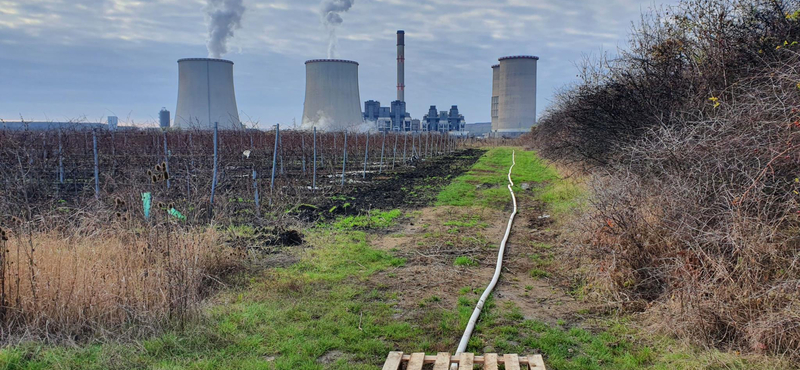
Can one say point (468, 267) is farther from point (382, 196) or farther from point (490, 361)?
point (382, 196)

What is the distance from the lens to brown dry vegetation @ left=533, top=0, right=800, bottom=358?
3186 millimetres

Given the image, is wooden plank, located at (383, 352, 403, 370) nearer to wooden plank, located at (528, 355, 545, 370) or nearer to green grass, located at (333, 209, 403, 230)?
wooden plank, located at (528, 355, 545, 370)

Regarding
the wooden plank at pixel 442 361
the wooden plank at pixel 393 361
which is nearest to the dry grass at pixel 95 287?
the wooden plank at pixel 393 361

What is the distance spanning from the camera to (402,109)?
62500 millimetres

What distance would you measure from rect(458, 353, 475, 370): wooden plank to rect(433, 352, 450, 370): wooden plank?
0.08 m

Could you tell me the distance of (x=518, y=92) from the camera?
49.3 meters

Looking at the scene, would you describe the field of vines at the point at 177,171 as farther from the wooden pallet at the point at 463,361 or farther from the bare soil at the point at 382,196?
the wooden pallet at the point at 463,361

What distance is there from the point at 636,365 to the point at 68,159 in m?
12.8

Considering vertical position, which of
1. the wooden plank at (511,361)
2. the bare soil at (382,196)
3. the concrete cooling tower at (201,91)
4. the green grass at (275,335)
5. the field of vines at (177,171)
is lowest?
the green grass at (275,335)

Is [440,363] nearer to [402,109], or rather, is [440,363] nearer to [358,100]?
[358,100]

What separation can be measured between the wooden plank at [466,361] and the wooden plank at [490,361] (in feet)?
0.25

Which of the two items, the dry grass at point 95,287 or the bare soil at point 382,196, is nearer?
the dry grass at point 95,287

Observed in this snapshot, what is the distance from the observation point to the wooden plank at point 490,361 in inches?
116

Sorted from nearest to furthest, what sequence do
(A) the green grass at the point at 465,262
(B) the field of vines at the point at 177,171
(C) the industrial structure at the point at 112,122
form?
(B) the field of vines at the point at 177,171
(A) the green grass at the point at 465,262
(C) the industrial structure at the point at 112,122
